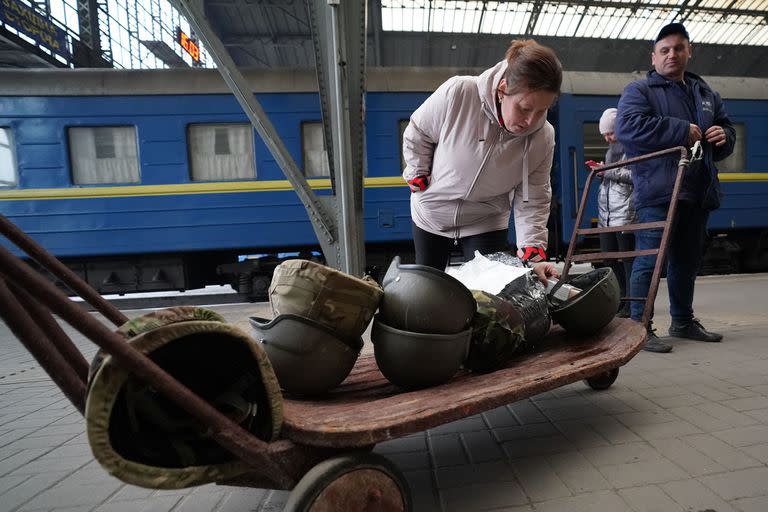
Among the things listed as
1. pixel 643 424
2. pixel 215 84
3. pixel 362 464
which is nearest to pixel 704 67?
pixel 215 84

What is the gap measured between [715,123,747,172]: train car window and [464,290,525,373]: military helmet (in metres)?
7.21

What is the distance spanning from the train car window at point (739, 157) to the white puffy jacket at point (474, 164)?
21.4 ft

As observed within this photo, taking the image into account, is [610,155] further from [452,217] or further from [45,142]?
[45,142]

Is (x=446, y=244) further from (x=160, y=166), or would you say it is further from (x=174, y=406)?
(x=160, y=166)

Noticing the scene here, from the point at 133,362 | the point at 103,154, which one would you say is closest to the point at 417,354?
the point at 133,362

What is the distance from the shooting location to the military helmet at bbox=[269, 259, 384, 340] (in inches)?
48.5

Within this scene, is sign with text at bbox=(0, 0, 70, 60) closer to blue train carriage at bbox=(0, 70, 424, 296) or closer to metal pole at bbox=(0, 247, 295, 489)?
blue train carriage at bbox=(0, 70, 424, 296)

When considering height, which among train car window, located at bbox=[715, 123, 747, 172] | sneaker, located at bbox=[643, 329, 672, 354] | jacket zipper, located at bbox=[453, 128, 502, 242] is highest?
train car window, located at bbox=[715, 123, 747, 172]

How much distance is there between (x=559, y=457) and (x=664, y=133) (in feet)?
7.59

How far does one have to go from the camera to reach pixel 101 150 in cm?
560

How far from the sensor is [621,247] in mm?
3734

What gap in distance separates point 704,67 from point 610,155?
2034 cm

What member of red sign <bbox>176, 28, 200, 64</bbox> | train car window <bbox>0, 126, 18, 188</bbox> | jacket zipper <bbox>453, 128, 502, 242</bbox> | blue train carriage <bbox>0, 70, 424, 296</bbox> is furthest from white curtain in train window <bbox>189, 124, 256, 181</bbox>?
red sign <bbox>176, 28, 200, 64</bbox>

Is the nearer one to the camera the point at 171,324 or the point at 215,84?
the point at 171,324
